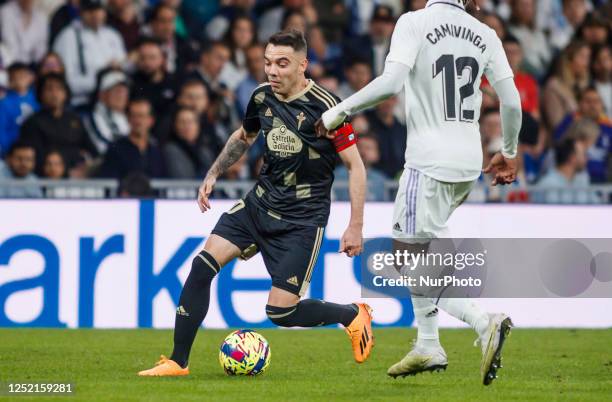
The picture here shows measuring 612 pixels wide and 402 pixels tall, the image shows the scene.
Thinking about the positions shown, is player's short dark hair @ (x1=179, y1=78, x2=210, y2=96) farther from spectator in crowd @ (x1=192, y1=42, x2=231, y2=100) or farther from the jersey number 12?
the jersey number 12

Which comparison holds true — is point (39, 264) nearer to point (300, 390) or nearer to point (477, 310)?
point (300, 390)

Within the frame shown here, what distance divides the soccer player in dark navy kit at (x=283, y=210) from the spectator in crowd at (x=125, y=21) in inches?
278

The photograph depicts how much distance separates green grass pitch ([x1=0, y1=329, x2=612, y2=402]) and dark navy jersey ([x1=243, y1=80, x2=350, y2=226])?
1162 mm

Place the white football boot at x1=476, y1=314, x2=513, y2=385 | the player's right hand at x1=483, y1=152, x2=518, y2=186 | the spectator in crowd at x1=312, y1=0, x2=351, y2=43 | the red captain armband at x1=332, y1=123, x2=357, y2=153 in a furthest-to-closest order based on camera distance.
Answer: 1. the spectator in crowd at x1=312, y1=0, x2=351, y2=43
2. the red captain armband at x1=332, y1=123, x2=357, y2=153
3. the player's right hand at x1=483, y1=152, x2=518, y2=186
4. the white football boot at x1=476, y1=314, x2=513, y2=385

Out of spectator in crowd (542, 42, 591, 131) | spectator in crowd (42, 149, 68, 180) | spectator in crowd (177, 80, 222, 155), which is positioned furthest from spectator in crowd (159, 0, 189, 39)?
spectator in crowd (542, 42, 591, 131)

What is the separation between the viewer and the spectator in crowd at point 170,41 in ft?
51.8

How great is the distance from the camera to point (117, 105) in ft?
49.0

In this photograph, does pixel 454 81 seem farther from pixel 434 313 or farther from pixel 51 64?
pixel 51 64

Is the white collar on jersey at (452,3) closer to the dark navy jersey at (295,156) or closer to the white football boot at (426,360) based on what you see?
the dark navy jersey at (295,156)

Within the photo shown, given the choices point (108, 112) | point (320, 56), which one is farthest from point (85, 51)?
point (320, 56)

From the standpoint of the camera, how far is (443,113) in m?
8.17

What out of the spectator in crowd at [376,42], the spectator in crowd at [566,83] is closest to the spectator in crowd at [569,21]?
the spectator in crowd at [566,83]

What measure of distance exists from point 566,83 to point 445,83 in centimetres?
948

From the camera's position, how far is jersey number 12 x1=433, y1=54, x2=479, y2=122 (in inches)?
320
